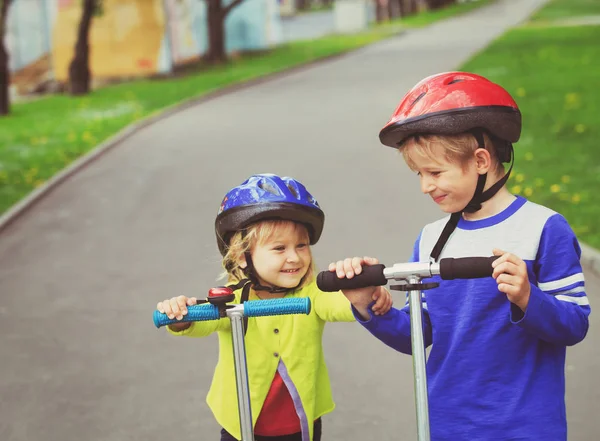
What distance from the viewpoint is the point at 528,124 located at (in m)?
14.7

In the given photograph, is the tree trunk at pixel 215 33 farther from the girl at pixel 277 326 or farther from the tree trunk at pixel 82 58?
the girl at pixel 277 326

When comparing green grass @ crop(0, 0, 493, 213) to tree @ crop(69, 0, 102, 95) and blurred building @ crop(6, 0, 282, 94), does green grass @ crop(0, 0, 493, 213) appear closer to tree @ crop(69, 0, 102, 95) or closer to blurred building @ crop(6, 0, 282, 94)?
tree @ crop(69, 0, 102, 95)

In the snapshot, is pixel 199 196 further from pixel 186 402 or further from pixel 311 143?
pixel 186 402

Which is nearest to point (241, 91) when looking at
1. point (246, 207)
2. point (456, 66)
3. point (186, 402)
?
point (456, 66)

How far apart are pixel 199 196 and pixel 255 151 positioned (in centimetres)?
274

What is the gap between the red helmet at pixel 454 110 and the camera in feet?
9.73

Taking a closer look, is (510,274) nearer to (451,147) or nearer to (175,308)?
(451,147)

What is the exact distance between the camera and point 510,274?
247cm

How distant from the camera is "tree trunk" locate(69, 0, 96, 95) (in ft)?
76.8

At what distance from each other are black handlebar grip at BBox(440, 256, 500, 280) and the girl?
1.01m

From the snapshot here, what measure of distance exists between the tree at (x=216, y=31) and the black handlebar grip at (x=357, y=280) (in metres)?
27.0

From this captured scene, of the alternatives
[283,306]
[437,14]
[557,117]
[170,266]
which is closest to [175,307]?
[283,306]

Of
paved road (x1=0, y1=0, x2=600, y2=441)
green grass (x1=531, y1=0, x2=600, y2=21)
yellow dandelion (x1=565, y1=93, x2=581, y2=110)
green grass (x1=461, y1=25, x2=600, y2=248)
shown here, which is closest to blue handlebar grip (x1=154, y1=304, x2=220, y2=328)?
paved road (x1=0, y1=0, x2=600, y2=441)

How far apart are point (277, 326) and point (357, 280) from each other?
974 mm
